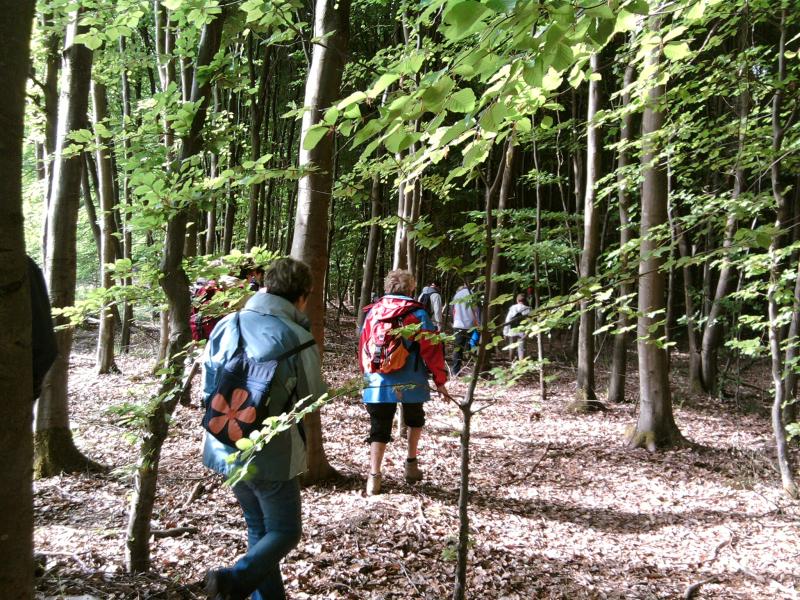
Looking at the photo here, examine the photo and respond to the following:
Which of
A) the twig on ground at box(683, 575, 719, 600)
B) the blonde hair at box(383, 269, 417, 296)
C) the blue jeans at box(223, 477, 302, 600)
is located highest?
the blonde hair at box(383, 269, 417, 296)

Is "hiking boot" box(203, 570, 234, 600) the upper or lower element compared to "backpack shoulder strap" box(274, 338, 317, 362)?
lower

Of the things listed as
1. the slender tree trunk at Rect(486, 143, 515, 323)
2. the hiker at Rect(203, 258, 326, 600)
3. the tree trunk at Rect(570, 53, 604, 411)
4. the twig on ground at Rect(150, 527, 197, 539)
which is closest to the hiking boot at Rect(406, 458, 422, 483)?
the slender tree trunk at Rect(486, 143, 515, 323)

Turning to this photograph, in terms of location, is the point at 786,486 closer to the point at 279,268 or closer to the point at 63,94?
the point at 279,268

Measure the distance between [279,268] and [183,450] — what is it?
388cm

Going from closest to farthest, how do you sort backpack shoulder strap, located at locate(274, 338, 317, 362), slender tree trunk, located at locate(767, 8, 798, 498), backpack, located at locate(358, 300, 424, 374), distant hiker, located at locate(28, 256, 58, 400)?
distant hiker, located at locate(28, 256, 58, 400) → backpack shoulder strap, located at locate(274, 338, 317, 362) → backpack, located at locate(358, 300, 424, 374) → slender tree trunk, located at locate(767, 8, 798, 498)

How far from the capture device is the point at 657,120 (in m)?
6.53

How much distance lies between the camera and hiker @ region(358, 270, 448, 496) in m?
4.38

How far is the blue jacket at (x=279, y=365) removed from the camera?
245 cm

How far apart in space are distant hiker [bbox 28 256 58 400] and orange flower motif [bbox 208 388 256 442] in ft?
2.52

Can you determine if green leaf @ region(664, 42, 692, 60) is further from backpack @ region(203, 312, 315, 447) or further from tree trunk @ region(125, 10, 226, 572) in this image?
tree trunk @ region(125, 10, 226, 572)

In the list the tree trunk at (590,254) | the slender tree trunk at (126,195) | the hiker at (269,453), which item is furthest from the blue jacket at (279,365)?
the tree trunk at (590,254)

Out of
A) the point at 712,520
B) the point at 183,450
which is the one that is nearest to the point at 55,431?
the point at 183,450

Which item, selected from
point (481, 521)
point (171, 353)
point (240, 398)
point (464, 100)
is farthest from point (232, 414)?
point (481, 521)

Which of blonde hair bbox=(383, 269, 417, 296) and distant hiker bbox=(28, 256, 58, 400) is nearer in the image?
distant hiker bbox=(28, 256, 58, 400)
